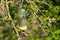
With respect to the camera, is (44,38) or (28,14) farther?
(28,14)

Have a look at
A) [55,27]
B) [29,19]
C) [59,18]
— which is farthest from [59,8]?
[29,19]

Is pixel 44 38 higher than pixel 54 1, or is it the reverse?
pixel 54 1

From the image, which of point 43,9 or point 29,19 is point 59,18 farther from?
point 29,19

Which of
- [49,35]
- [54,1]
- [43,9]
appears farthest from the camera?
[54,1]

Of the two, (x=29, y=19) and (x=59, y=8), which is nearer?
(x=29, y=19)

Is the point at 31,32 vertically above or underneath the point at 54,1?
underneath

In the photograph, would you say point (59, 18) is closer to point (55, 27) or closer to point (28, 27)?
point (55, 27)

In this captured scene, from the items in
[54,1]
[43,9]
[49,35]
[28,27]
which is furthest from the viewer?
[54,1]

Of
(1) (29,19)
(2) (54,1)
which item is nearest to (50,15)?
(1) (29,19)

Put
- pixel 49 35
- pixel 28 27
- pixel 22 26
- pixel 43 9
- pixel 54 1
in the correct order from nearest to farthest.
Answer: pixel 49 35, pixel 22 26, pixel 28 27, pixel 43 9, pixel 54 1
